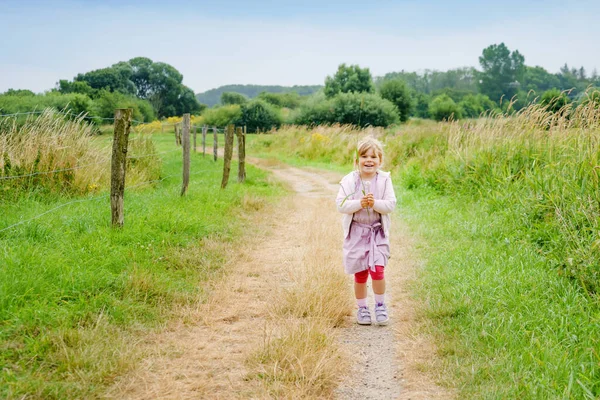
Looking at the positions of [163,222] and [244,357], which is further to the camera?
[163,222]

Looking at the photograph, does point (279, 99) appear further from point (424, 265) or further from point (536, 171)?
point (424, 265)

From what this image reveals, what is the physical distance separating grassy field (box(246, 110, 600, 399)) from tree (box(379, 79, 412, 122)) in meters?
36.9

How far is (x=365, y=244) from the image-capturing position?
4.42 metres

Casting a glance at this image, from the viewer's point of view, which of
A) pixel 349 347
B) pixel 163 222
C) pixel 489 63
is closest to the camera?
pixel 349 347

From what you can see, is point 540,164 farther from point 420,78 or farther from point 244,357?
point 420,78

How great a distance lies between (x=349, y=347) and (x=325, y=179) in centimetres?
1144

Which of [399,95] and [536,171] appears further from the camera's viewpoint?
[399,95]

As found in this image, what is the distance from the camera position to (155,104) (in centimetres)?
5981

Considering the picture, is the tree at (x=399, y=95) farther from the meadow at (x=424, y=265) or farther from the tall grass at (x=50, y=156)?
the tall grass at (x=50, y=156)

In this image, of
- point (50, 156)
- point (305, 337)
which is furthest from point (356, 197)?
point (50, 156)

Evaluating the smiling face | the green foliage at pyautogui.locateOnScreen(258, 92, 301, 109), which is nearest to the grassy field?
the smiling face

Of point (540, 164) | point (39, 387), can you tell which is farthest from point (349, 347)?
point (540, 164)

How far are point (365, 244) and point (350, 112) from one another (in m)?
31.0

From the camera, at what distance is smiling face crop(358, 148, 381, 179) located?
14.7 ft
